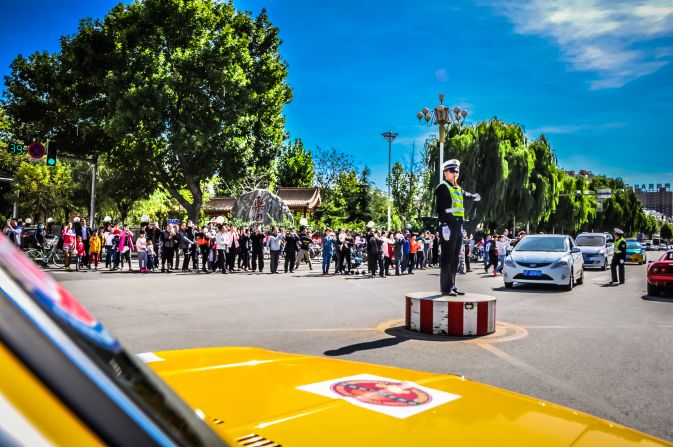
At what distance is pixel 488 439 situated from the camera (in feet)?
4.73

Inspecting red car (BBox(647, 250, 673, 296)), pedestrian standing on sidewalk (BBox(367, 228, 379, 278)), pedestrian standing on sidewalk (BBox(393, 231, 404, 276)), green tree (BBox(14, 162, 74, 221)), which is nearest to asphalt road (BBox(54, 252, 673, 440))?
red car (BBox(647, 250, 673, 296))

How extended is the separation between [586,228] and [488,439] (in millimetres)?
76917

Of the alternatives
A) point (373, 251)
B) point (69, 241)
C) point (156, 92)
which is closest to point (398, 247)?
point (373, 251)

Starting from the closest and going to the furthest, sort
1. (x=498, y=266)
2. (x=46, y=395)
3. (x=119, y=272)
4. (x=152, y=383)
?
(x=46, y=395) → (x=152, y=383) → (x=119, y=272) → (x=498, y=266)

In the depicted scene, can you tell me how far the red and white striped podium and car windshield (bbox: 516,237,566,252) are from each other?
29.8 feet

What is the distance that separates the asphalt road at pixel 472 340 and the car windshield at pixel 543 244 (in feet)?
6.88

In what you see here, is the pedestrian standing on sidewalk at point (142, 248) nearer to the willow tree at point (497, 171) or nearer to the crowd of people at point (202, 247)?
the crowd of people at point (202, 247)

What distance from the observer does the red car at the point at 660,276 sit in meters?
13.1

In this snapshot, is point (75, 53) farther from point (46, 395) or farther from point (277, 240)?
point (46, 395)

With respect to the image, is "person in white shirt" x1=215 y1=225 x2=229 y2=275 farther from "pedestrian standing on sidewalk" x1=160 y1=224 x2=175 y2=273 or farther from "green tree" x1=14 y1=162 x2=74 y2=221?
"green tree" x1=14 y1=162 x2=74 y2=221

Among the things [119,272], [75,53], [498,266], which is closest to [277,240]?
[119,272]

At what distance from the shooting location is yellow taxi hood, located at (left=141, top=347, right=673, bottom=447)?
4.67ft

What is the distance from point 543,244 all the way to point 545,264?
1.58 meters

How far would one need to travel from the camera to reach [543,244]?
15961mm
